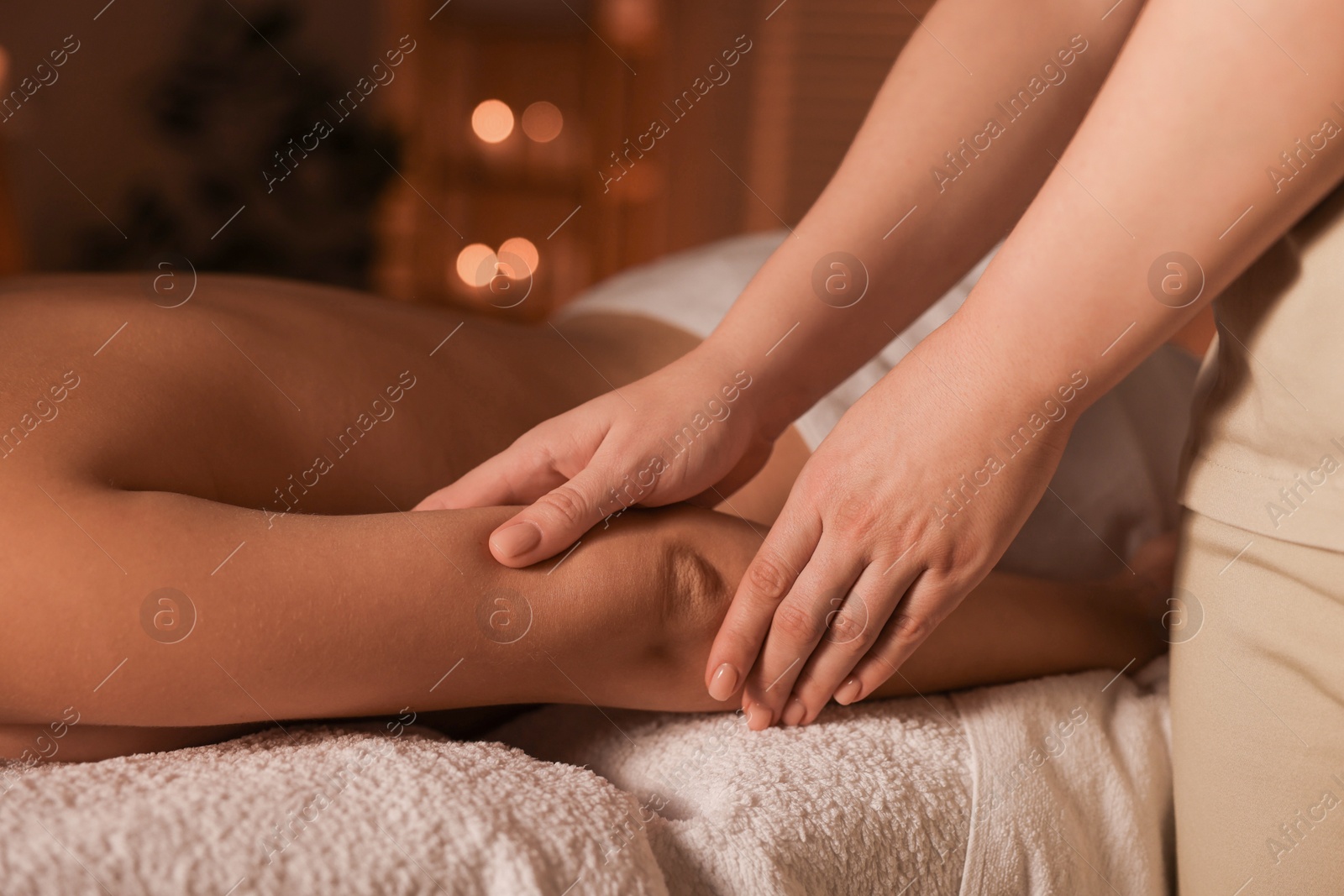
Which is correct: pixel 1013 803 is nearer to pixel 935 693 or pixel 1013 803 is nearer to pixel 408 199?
pixel 935 693

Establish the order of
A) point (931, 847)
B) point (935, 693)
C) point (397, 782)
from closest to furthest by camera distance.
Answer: point (397, 782) → point (931, 847) → point (935, 693)

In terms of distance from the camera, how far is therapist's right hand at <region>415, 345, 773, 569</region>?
2.24 ft

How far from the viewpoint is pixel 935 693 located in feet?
2.45

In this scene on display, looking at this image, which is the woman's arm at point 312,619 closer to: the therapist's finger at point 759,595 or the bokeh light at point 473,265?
the therapist's finger at point 759,595

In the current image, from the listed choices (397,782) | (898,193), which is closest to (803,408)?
(898,193)

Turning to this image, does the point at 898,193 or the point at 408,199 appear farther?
the point at 408,199

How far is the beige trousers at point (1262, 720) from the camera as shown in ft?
1.97

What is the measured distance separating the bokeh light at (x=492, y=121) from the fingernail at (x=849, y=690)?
2965 mm

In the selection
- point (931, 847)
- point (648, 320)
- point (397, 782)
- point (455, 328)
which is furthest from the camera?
point (648, 320)

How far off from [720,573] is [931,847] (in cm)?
22

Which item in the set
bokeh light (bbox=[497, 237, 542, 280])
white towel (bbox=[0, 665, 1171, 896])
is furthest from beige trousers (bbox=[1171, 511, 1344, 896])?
bokeh light (bbox=[497, 237, 542, 280])

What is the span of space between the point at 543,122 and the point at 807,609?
3.00m

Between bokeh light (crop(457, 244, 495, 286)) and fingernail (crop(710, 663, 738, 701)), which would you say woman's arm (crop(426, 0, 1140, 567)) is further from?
bokeh light (crop(457, 244, 495, 286))

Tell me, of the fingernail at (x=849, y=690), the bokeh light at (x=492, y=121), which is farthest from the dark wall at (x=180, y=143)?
the fingernail at (x=849, y=690)
